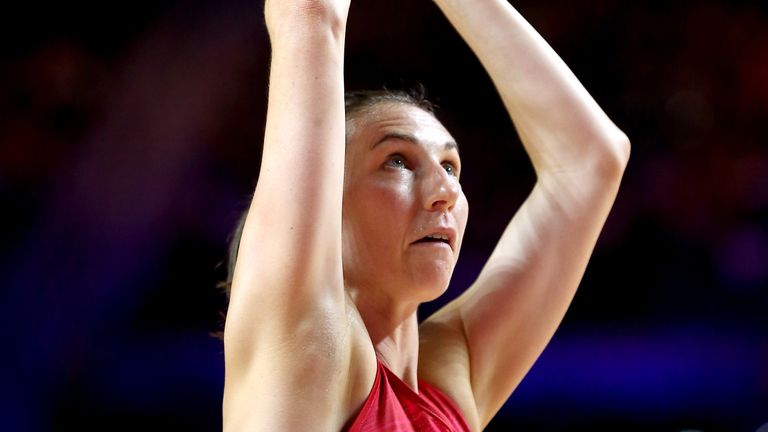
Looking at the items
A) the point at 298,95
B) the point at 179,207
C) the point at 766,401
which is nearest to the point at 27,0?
the point at 179,207

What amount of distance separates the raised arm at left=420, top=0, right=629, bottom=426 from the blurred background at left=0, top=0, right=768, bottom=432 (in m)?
0.82

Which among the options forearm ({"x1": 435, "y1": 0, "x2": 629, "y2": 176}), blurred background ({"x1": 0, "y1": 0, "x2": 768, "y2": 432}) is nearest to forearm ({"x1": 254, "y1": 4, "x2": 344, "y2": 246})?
forearm ({"x1": 435, "y1": 0, "x2": 629, "y2": 176})

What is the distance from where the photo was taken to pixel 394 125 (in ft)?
3.34

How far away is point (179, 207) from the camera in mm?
1929

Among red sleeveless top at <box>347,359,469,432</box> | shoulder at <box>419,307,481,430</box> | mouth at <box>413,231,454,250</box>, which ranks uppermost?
mouth at <box>413,231,454,250</box>

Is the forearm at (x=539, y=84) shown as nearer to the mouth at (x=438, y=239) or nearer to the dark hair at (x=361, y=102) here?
the dark hair at (x=361, y=102)

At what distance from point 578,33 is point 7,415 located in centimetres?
165

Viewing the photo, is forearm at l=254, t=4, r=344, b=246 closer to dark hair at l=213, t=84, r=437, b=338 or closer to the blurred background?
dark hair at l=213, t=84, r=437, b=338

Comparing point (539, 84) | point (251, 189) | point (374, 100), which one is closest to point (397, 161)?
point (374, 100)

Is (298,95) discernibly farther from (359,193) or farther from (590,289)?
(590,289)

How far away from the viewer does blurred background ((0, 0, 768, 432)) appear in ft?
5.86

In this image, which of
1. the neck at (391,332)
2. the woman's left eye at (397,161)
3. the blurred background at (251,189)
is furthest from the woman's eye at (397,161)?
the blurred background at (251,189)

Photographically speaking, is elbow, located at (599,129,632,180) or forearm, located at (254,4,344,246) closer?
forearm, located at (254,4,344,246)

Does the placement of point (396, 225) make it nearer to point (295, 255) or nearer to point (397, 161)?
point (397, 161)
